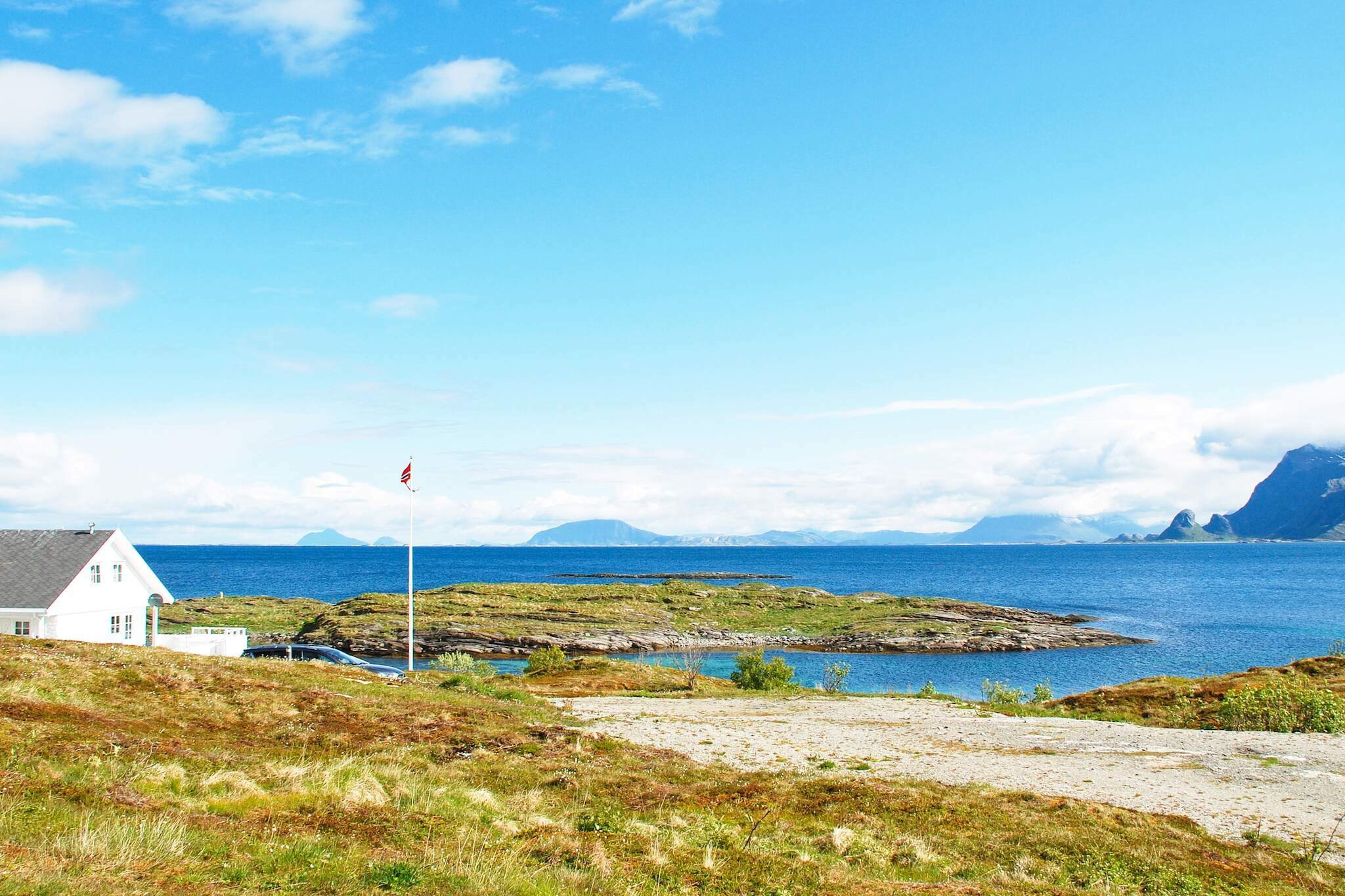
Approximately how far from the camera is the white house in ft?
126

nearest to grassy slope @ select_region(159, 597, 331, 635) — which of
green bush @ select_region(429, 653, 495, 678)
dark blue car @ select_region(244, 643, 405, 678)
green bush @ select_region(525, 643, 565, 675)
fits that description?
green bush @ select_region(429, 653, 495, 678)

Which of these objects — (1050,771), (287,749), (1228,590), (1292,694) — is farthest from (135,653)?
(1228,590)

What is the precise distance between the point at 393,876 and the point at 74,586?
128 feet

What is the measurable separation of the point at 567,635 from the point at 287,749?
220 feet

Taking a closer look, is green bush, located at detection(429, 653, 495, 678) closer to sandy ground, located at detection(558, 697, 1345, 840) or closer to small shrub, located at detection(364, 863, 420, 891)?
sandy ground, located at detection(558, 697, 1345, 840)

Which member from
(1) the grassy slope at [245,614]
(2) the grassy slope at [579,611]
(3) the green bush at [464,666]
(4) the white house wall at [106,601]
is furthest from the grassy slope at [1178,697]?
(1) the grassy slope at [245,614]

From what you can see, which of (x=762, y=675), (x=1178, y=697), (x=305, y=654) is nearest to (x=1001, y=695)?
(x=1178, y=697)

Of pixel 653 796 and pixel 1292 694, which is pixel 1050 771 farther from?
pixel 1292 694

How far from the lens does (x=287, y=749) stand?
19.3 m

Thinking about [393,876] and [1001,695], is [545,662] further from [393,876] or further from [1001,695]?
[393,876]

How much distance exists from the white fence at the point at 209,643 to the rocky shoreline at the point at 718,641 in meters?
30.8

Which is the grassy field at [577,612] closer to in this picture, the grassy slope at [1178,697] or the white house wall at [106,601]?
the white house wall at [106,601]

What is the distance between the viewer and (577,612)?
96.3m

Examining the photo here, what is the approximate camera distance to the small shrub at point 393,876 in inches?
392
